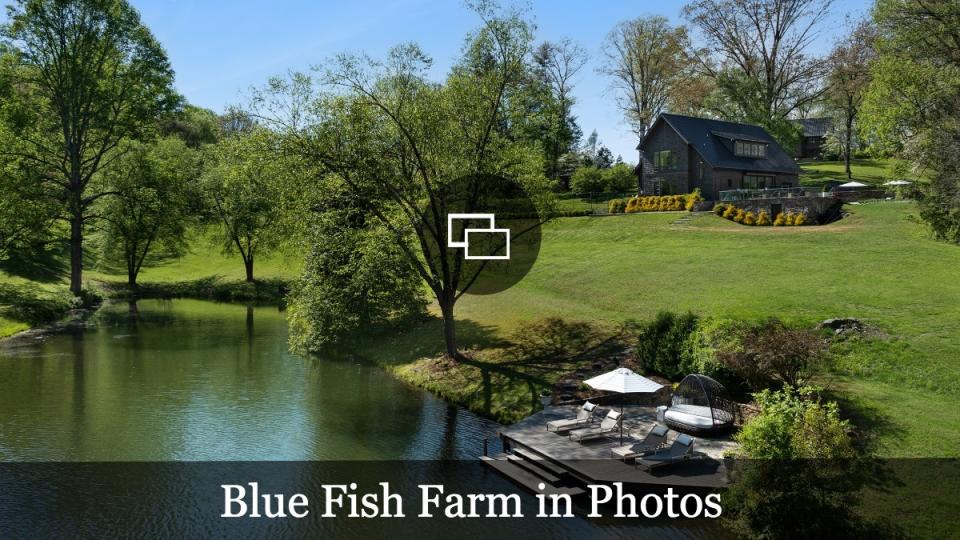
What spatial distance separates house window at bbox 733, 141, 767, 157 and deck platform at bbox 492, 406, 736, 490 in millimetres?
50508

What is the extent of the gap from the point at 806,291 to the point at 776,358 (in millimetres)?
11721

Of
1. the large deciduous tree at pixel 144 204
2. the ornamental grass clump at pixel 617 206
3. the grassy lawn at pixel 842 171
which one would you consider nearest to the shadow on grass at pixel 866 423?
the ornamental grass clump at pixel 617 206

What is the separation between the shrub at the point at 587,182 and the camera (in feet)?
245

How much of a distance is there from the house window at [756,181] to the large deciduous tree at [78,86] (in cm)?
5256

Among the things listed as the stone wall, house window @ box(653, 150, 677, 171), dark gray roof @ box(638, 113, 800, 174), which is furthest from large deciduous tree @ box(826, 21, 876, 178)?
the stone wall

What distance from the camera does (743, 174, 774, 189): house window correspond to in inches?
2552

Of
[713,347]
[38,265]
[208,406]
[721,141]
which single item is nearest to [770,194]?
[721,141]

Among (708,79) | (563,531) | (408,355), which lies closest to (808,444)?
(563,531)

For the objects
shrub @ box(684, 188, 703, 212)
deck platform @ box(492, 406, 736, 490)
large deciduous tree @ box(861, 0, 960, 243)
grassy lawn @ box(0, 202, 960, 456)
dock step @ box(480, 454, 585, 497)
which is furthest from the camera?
shrub @ box(684, 188, 703, 212)

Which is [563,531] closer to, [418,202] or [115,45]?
[418,202]

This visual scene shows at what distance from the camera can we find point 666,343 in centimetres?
2489

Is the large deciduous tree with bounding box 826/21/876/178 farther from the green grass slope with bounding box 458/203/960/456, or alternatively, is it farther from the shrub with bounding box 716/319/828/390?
the shrub with bounding box 716/319/828/390

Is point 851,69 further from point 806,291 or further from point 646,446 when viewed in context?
point 646,446

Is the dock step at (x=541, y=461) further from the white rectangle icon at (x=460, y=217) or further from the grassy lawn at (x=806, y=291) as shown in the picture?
the white rectangle icon at (x=460, y=217)
